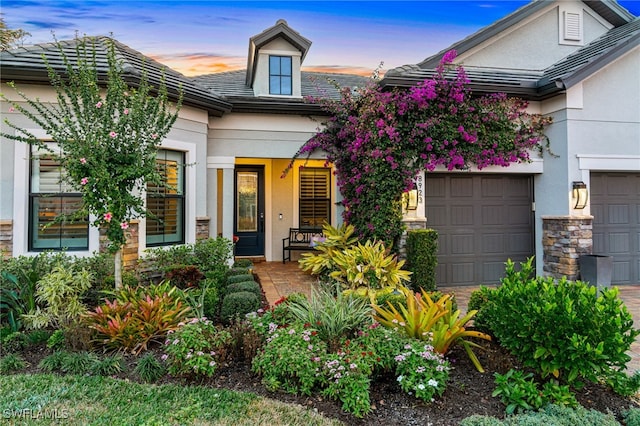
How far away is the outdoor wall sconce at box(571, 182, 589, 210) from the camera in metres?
7.00

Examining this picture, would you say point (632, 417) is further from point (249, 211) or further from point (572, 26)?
point (572, 26)

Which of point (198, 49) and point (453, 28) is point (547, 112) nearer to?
point (453, 28)

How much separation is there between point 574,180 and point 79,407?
837cm

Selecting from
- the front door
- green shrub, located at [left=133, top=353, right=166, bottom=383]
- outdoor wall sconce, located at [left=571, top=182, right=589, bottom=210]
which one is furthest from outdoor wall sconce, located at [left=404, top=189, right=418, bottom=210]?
the front door

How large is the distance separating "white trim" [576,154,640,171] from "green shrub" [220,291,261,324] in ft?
22.1

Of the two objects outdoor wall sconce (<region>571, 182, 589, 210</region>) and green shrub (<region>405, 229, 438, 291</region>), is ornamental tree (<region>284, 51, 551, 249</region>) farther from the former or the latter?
outdoor wall sconce (<region>571, 182, 589, 210</region>)

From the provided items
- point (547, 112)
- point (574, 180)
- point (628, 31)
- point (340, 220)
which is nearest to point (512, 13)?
point (628, 31)

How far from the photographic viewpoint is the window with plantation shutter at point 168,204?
675 centimetres

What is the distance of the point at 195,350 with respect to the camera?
11.2 ft

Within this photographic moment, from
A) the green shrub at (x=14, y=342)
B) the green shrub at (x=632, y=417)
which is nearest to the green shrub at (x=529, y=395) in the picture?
the green shrub at (x=632, y=417)

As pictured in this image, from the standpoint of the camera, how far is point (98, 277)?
18.5 ft

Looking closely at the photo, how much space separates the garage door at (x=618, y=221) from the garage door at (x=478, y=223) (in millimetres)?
1311

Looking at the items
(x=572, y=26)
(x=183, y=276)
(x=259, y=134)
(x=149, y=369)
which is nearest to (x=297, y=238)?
(x=259, y=134)

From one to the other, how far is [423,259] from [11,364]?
5762 mm
